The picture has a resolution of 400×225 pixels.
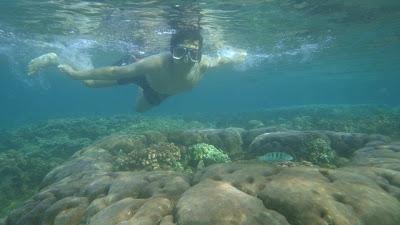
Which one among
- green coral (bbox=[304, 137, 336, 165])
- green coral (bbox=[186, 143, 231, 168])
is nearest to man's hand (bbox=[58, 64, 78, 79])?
green coral (bbox=[186, 143, 231, 168])

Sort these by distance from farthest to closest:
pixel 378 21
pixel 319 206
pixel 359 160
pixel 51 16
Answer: pixel 378 21
pixel 51 16
pixel 359 160
pixel 319 206

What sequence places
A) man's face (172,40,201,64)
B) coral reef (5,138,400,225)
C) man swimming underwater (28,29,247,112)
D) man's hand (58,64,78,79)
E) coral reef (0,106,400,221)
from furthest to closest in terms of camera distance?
man's hand (58,64,78,79), man swimming underwater (28,29,247,112), man's face (172,40,201,64), coral reef (0,106,400,221), coral reef (5,138,400,225)

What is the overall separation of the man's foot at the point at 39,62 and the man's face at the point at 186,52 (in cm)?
564

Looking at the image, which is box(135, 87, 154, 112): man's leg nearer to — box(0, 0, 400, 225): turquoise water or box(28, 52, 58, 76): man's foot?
box(0, 0, 400, 225): turquoise water

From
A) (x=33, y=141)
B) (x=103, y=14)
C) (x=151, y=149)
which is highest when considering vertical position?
(x=103, y=14)

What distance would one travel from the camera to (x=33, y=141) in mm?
22703

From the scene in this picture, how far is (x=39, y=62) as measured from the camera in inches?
510

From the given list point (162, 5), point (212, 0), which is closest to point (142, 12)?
point (162, 5)

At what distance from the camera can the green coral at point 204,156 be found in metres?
10.8

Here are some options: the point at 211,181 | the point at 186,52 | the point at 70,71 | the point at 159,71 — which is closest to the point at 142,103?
the point at 159,71

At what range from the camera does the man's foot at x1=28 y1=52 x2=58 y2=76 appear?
12.5 meters

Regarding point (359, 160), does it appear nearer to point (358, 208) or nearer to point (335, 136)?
point (335, 136)

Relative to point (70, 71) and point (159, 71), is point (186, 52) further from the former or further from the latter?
point (70, 71)

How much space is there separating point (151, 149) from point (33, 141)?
1541 cm
